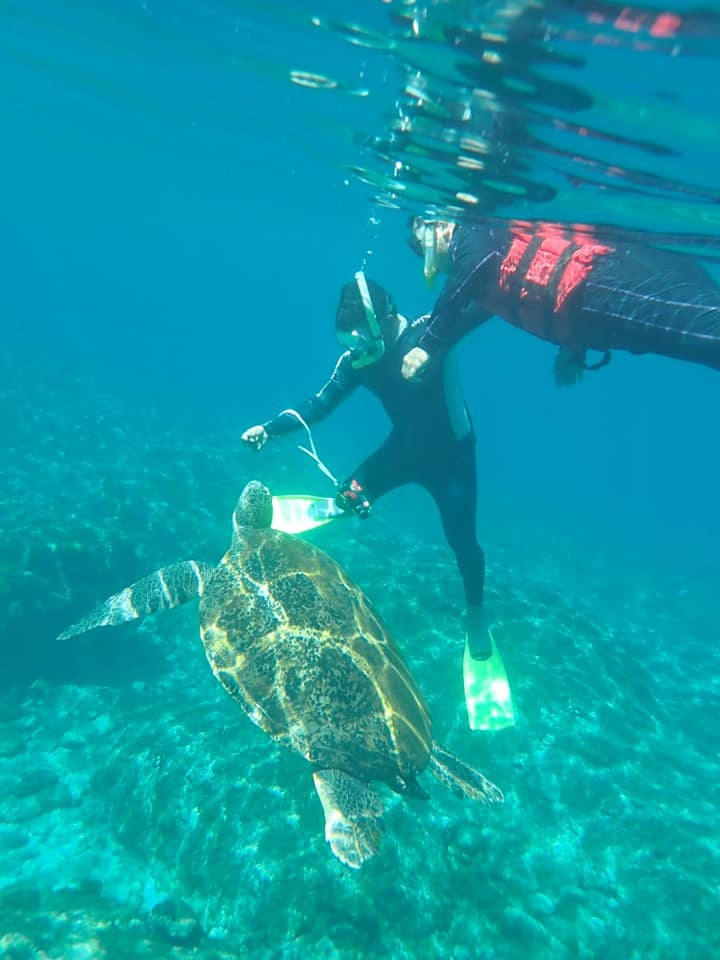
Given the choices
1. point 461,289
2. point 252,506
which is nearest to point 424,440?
point 461,289

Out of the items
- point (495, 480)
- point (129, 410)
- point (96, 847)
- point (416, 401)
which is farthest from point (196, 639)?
point (495, 480)

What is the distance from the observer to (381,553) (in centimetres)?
1456

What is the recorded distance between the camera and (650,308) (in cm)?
440

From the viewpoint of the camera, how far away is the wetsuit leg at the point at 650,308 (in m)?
4.17

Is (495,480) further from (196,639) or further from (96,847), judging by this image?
(96,847)

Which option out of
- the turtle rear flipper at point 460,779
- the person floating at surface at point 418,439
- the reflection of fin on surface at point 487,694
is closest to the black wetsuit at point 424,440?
the person floating at surface at point 418,439

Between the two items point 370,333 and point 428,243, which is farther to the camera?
point 428,243

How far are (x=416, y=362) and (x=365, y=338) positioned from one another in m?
1.56

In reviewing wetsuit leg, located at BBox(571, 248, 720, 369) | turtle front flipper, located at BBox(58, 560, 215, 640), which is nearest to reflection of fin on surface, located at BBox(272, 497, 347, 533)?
turtle front flipper, located at BBox(58, 560, 215, 640)

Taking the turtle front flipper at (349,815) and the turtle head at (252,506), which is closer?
the turtle front flipper at (349,815)

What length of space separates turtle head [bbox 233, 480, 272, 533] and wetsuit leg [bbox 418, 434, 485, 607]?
8.61ft

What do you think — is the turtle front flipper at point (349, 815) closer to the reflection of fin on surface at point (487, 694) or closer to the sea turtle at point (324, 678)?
the sea turtle at point (324, 678)

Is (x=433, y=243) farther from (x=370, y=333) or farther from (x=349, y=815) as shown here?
(x=349, y=815)

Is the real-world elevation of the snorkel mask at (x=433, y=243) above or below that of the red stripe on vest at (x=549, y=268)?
above
